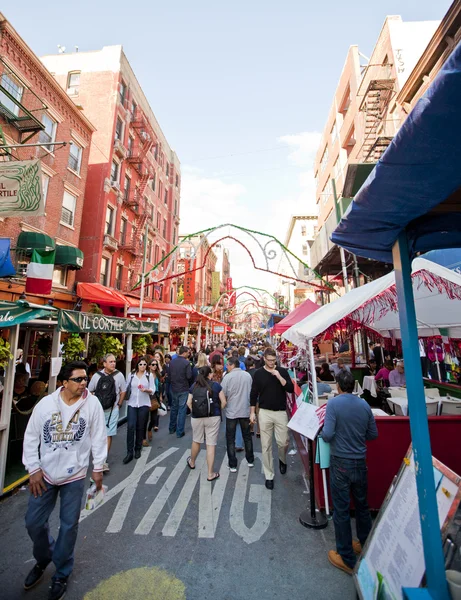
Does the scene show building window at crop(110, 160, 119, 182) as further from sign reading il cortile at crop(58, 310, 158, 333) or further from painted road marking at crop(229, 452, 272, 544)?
painted road marking at crop(229, 452, 272, 544)

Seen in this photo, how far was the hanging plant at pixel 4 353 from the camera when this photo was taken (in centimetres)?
479

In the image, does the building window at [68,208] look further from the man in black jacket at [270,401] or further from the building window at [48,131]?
the man in black jacket at [270,401]

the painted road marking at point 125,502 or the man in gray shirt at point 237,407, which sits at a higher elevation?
the man in gray shirt at point 237,407

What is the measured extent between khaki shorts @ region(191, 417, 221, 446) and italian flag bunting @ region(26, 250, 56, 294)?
8137 mm

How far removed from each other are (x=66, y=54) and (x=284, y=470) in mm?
29989

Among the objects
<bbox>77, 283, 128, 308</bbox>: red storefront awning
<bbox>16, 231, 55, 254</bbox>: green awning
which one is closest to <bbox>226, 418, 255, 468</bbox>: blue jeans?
<bbox>77, 283, 128, 308</bbox>: red storefront awning

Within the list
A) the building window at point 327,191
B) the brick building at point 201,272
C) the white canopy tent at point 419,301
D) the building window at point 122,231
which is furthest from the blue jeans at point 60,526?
the brick building at point 201,272

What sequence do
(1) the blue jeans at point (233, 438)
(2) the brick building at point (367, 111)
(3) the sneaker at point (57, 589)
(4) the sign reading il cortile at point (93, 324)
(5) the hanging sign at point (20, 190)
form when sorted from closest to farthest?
1. (3) the sneaker at point (57, 589)
2. (1) the blue jeans at point (233, 438)
3. (4) the sign reading il cortile at point (93, 324)
4. (5) the hanging sign at point (20, 190)
5. (2) the brick building at point (367, 111)

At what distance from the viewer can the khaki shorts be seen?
5.51 m

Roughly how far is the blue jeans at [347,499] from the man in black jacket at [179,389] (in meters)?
5.08

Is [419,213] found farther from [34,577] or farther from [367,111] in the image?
[367,111]

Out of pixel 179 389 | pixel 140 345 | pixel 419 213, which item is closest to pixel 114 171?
pixel 140 345

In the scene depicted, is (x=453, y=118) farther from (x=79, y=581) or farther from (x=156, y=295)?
(x=156, y=295)

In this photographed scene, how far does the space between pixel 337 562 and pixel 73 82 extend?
95.8 ft
